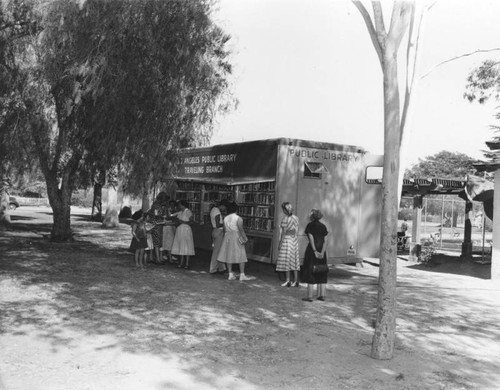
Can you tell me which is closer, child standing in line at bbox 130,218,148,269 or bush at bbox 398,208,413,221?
child standing in line at bbox 130,218,148,269

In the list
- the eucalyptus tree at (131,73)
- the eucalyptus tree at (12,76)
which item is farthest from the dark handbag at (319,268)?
the eucalyptus tree at (12,76)

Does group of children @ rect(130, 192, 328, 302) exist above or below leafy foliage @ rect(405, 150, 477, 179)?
below

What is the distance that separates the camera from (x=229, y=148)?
42.7 feet

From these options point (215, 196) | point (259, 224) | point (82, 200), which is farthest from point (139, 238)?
point (82, 200)

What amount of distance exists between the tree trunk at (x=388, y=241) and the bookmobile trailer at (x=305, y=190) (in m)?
5.06

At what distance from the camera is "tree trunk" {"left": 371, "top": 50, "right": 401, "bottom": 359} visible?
5.69 meters

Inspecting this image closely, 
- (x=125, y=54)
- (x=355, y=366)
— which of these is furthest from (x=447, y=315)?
(x=125, y=54)

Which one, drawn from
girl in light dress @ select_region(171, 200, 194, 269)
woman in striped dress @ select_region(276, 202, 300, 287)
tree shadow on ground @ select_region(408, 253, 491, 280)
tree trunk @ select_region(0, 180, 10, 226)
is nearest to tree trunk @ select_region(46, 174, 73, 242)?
girl in light dress @ select_region(171, 200, 194, 269)

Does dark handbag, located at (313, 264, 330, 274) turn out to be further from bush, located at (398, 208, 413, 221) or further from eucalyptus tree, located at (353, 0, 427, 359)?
bush, located at (398, 208, 413, 221)

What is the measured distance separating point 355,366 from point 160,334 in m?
2.33

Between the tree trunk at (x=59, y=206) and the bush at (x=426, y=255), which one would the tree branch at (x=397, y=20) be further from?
the tree trunk at (x=59, y=206)

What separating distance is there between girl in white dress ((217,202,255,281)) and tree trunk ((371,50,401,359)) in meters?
5.06

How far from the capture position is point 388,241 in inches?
224

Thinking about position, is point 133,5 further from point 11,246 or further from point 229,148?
point 11,246
